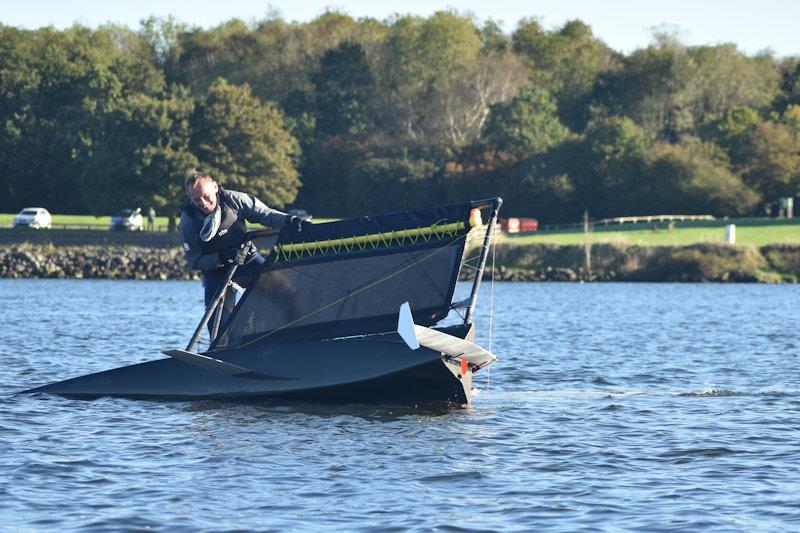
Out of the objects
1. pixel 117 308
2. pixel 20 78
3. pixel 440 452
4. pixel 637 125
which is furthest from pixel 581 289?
pixel 20 78

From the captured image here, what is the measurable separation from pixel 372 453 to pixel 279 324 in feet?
14.0

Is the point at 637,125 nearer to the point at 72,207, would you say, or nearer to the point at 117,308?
the point at 72,207

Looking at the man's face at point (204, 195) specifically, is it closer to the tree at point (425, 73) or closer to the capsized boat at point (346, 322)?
the capsized boat at point (346, 322)

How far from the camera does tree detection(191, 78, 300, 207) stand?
92312 millimetres

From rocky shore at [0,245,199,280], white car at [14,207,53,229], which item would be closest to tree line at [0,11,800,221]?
white car at [14,207,53,229]

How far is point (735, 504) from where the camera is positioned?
42.1 feet

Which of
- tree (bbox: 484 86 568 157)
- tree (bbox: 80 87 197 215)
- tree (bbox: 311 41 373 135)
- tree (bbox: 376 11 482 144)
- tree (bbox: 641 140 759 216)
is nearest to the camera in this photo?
tree (bbox: 80 87 197 215)

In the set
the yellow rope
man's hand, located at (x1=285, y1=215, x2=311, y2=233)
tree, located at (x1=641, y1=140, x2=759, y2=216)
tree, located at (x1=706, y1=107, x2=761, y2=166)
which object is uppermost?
tree, located at (x1=706, y1=107, x2=761, y2=166)

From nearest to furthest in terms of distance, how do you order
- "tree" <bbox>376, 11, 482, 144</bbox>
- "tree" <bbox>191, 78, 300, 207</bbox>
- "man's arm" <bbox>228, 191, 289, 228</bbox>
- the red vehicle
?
1. "man's arm" <bbox>228, 191, 289, 228</bbox>
2. the red vehicle
3. "tree" <bbox>191, 78, 300, 207</bbox>
4. "tree" <bbox>376, 11, 482, 144</bbox>

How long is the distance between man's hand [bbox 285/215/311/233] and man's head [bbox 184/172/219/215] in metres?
1.04

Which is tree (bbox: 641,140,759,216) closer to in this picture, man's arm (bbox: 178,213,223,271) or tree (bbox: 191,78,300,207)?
tree (bbox: 191,78,300,207)

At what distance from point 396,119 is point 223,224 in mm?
98038

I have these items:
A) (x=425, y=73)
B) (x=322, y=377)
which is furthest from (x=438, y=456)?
(x=425, y=73)

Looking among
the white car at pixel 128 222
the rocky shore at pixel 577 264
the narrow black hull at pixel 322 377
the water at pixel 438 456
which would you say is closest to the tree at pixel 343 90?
the white car at pixel 128 222
